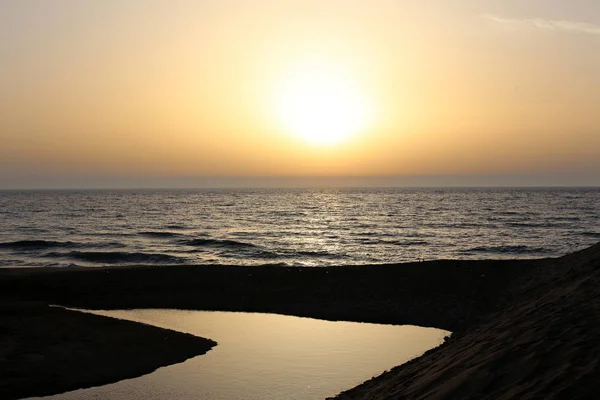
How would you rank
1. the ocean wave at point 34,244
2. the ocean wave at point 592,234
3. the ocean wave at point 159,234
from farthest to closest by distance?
the ocean wave at point 159,234
the ocean wave at point 592,234
the ocean wave at point 34,244

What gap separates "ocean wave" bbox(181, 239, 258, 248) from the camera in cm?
5012

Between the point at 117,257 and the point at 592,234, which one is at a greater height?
the point at 592,234

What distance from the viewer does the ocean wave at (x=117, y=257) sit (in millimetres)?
41031

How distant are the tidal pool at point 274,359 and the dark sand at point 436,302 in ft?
3.63

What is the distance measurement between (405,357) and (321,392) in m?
4.06

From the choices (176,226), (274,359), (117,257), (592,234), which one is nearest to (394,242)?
(592,234)

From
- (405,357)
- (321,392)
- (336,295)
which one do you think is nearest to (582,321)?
(321,392)

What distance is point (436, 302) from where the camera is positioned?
2209 cm

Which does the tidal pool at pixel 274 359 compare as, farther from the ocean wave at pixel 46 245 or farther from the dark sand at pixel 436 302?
the ocean wave at pixel 46 245

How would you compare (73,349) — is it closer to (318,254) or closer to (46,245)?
(318,254)

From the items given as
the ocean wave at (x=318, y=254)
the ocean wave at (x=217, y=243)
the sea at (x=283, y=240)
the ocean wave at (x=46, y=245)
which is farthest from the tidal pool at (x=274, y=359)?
the ocean wave at (x=46, y=245)

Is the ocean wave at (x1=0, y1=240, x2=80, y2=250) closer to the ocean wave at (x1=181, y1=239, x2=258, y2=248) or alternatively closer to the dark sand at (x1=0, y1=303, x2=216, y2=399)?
the ocean wave at (x1=181, y1=239, x2=258, y2=248)

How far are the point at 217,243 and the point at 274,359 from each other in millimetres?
37911

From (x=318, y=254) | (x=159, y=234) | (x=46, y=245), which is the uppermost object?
(x=318, y=254)
